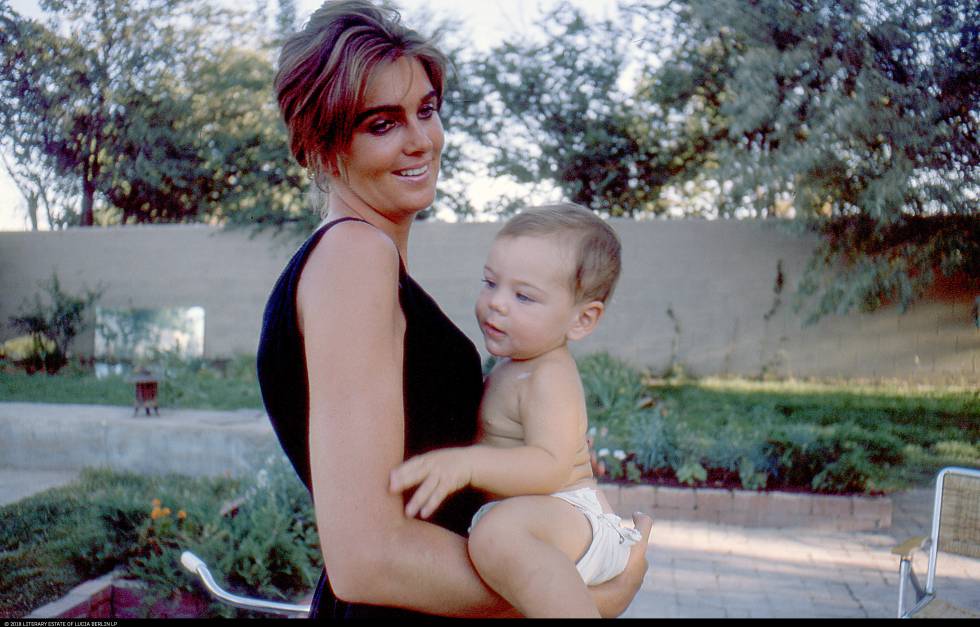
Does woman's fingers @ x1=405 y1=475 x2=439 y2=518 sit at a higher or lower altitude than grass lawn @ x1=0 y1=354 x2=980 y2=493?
higher

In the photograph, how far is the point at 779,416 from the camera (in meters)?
7.21

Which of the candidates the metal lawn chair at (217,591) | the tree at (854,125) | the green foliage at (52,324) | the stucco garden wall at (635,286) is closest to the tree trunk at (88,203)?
the stucco garden wall at (635,286)

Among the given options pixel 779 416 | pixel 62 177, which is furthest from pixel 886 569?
pixel 62 177

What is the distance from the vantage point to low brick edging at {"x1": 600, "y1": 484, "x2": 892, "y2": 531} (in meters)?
5.14

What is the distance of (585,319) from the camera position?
5.37 feet

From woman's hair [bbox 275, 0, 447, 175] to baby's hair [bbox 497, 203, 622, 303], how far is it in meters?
0.40

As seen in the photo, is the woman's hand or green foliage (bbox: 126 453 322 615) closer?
the woman's hand

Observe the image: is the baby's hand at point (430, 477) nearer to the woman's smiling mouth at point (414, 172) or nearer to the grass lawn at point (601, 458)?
the woman's smiling mouth at point (414, 172)

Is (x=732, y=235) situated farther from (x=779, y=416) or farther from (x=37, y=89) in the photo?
(x=37, y=89)

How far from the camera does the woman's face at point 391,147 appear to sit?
134 centimetres

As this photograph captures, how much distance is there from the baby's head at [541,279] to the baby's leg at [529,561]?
34cm

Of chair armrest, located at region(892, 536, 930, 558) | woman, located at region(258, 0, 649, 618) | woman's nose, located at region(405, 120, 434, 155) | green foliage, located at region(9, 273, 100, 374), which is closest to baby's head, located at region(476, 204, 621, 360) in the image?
woman, located at region(258, 0, 649, 618)

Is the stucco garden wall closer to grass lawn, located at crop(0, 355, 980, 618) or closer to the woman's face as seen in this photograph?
grass lawn, located at crop(0, 355, 980, 618)

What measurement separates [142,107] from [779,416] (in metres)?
6.25
